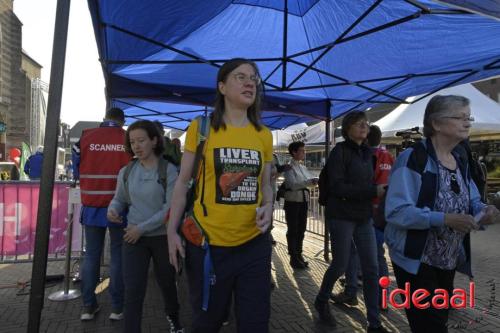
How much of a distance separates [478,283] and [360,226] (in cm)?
293

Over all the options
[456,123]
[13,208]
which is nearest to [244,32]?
[456,123]

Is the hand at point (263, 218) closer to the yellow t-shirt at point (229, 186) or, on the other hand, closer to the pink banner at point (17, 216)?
the yellow t-shirt at point (229, 186)

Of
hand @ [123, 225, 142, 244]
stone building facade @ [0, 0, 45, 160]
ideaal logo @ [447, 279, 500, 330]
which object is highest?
stone building facade @ [0, 0, 45, 160]

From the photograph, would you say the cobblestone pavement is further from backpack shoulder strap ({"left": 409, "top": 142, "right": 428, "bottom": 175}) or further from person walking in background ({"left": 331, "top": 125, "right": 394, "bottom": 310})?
backpack shoulder strap ({"left": 409, "top": 142, "right": 428, "bottom": 175})

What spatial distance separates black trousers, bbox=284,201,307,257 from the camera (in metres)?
5.81

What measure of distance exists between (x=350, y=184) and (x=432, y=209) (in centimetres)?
133

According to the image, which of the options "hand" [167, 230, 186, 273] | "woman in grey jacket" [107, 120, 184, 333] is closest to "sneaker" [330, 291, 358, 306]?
"woman in grey jacket" [107, 120, 184, 333]

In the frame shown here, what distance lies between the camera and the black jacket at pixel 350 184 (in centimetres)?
333

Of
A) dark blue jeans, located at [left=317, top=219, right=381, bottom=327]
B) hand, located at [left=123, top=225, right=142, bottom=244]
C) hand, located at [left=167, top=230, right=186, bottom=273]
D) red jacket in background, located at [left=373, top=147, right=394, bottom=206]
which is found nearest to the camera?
hand, located at [left=167, top=230, right=186, bottom=273]

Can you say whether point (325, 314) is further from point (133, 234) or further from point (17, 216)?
point (17, 216)

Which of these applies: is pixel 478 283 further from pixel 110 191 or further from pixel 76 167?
pixel 76 167

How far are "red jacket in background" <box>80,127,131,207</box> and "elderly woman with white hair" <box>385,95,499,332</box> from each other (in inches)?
99.5

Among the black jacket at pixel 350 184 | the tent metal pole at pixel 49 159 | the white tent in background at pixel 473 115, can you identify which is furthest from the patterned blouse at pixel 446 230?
the white tent in background at pixel 473 115

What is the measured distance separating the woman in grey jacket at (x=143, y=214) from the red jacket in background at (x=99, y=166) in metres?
0.60
